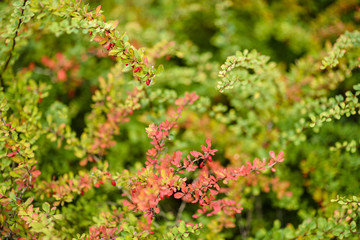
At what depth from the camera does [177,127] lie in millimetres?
2734

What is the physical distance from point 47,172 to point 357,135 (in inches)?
99.4

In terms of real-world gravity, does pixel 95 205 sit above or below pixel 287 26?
below

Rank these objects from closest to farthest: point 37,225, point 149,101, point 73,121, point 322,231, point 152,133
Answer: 1. point 37,225
2. point 152,133
3. point 322,231
4. point 149,101
5. point 73,121

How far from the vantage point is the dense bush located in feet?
5.01

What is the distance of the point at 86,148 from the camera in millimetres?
2020

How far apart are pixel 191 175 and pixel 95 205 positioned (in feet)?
2.86

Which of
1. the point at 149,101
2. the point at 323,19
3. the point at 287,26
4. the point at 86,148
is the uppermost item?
the point at 323,19

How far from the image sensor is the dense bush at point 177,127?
1.53 m

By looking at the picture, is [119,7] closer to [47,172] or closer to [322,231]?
[47,172]

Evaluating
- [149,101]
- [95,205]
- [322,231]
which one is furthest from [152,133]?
[322,231]

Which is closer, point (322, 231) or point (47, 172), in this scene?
point (322, 231)

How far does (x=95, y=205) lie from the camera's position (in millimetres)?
2047

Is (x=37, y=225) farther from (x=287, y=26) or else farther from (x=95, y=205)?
(x=287, y=26)

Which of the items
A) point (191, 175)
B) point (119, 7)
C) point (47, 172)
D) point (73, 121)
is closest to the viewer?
point (47, 172)
